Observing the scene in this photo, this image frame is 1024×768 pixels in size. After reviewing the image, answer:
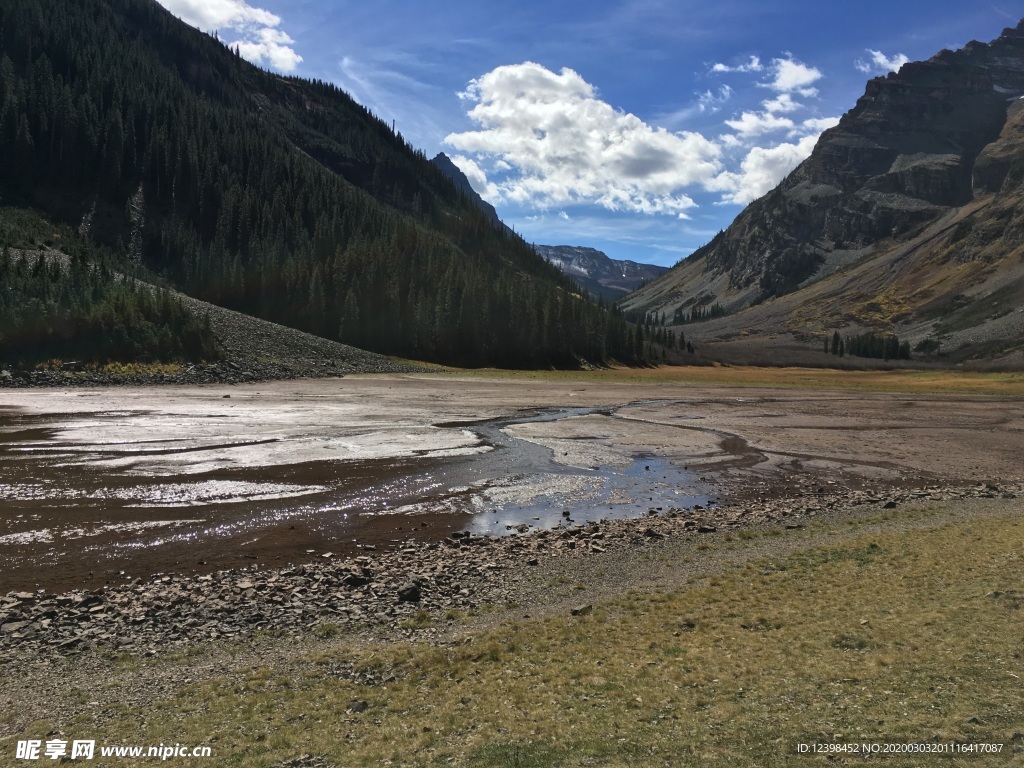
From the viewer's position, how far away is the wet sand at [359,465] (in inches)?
720

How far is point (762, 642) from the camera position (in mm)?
11109

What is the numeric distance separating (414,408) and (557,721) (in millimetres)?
46758

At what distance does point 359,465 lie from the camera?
1171 inches

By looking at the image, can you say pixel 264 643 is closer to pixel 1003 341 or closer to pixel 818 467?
pixel 818 467

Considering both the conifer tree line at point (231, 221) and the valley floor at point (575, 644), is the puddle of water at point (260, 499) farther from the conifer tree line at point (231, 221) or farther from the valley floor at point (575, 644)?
the conifer tree line at point (231, 221)

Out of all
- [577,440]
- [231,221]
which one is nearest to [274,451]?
[577,440]

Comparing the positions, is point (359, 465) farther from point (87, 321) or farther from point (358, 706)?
point (87, 321)

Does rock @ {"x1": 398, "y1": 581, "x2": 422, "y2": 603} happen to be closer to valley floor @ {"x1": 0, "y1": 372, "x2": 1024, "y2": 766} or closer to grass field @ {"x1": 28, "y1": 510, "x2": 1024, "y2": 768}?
valley floor @ {"x1": 0, "y1": 372, "x2": 1024, "y2": 766}

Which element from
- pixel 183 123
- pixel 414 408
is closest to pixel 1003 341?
pixel 414 408

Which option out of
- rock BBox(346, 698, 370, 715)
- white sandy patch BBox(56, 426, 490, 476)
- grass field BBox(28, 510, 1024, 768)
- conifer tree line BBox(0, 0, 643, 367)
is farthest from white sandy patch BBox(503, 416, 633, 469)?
conifer tree line BBox(0, 0, 643, 367)

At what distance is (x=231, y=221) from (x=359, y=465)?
6105 inches

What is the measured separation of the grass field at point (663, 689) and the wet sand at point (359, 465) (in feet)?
25.1

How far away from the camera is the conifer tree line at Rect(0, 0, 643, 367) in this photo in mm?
132875

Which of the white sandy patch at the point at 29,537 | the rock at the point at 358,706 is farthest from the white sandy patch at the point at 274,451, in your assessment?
the rock at the point at 358,706
